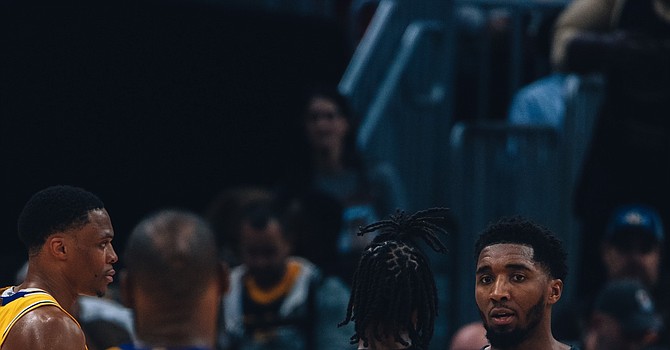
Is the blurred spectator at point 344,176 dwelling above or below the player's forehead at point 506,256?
below

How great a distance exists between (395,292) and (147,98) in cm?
570

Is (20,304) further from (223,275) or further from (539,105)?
(539,105)

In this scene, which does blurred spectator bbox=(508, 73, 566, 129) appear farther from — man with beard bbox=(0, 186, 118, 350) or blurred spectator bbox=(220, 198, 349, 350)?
man with beard bbox=(0, 186, 118, 350)

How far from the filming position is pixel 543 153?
8852 mm

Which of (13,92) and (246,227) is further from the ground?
(13,92)

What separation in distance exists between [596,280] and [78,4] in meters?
3.73

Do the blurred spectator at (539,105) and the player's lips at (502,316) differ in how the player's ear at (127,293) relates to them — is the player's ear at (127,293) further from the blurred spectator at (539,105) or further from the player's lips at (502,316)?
the blurred spectator at (539,105)

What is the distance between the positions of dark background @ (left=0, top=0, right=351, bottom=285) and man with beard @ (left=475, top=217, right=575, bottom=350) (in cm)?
499

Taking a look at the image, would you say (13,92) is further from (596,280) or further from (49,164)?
(596,280)

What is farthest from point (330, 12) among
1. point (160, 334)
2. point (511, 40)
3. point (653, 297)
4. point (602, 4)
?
point (160, 334)

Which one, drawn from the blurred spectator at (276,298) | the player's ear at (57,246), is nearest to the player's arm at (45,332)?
the player's ear at (57,246)

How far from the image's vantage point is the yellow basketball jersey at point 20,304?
404cm

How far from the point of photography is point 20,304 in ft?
13.4

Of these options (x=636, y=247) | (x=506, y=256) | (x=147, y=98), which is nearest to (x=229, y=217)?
(x=147, y=98)
